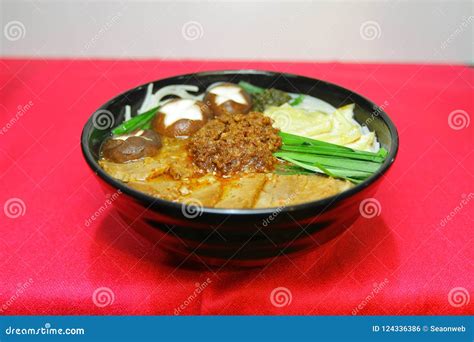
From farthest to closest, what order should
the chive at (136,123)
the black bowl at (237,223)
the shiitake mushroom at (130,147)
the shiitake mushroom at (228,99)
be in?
the shiitake mushroom at (228,99), the chive at (136,123), the shiitake mushroom at (130,147), the black bowl at (237,223)

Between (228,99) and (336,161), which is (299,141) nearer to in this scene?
(336,161)

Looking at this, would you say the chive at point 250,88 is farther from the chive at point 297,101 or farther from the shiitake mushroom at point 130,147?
the shiitake mushroom at point 130,147

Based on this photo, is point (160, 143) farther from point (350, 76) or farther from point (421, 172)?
point (350, 76)

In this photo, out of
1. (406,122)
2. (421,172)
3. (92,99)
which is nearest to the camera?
(421,172)

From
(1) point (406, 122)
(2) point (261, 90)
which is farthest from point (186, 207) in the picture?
(1) point (406, 122)

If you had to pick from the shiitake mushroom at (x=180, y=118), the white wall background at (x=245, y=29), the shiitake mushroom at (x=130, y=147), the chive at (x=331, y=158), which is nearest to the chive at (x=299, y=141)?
the chive at (x=331, y=158)

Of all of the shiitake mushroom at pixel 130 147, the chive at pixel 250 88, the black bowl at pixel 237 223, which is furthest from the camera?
the chive at pixel 250 88
